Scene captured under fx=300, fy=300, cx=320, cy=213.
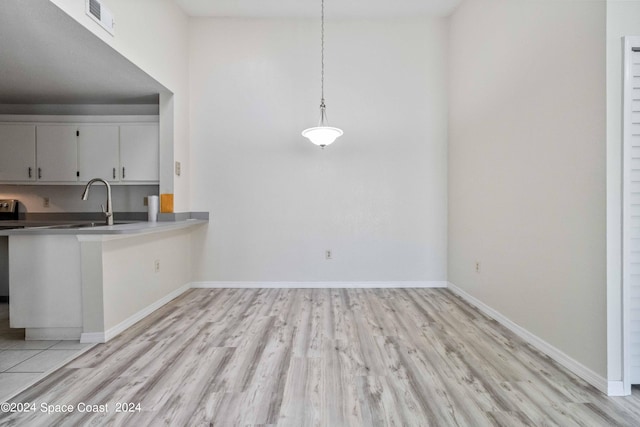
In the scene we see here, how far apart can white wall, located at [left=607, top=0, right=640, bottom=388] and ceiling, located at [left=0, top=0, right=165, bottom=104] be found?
11.1ft

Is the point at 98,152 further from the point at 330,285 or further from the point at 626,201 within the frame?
the point at 626,201

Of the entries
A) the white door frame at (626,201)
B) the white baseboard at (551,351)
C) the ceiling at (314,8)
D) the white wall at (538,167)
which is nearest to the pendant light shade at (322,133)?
the white wall at (538,167)

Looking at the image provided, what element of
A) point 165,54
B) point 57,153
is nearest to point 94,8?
point 165,54

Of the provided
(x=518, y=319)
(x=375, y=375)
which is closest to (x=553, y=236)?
(x=518, y=319)

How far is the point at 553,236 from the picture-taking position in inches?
84.0

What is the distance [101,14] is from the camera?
2.24m

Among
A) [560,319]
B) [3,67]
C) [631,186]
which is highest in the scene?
[3,67]

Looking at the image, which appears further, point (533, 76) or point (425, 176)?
point (425, 176)

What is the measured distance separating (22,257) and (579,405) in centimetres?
385

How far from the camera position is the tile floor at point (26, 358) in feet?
5.93

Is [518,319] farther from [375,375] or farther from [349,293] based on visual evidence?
[349,293]

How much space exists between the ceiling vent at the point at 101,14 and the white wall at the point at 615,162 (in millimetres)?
3312

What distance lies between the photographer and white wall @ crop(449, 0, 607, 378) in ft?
5.96

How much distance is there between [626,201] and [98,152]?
4945mm
